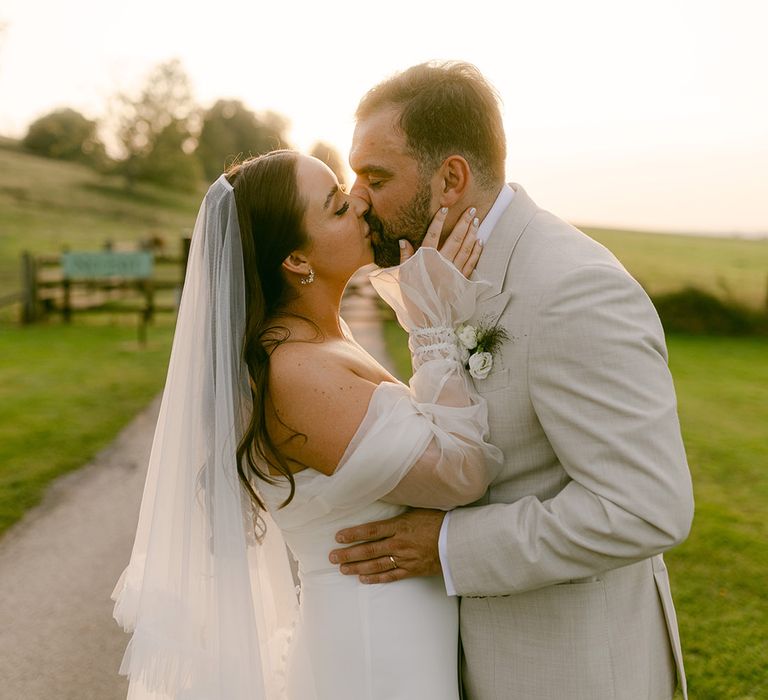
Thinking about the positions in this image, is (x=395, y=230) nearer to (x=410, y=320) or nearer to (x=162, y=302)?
(x=410, y=320)

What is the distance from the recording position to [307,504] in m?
2.57

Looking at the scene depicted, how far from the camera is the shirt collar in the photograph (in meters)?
2.61

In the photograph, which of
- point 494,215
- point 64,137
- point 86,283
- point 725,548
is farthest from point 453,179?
point 64,137

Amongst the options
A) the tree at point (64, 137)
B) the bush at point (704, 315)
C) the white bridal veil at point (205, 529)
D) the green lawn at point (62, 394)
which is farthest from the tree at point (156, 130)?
the white bridal veil at point (205, 529)

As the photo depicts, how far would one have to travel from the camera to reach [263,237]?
9.06 feet

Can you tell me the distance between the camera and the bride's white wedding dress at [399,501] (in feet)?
7.82

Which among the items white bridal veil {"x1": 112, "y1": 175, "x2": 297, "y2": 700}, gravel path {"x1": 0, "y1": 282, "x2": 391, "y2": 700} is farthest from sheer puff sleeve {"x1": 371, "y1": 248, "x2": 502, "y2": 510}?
gravel path {"x1": 0, "y1": 282, "x2": 391, "y2": 700}

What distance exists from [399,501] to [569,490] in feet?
1.94

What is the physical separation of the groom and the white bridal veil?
0.42m

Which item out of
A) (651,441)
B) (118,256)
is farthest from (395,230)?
(118,256)

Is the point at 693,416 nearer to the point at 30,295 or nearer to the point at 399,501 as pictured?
the point at 399,501

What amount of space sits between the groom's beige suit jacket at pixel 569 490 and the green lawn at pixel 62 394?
547cm

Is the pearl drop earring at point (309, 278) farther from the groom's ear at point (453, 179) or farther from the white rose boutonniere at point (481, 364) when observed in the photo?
the white rose boutonniere at point (481, 364)

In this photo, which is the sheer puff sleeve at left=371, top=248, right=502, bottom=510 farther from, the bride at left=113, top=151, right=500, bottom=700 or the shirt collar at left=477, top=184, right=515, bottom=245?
the shirt collar at left=477, top=184, right=515, bottom=245
